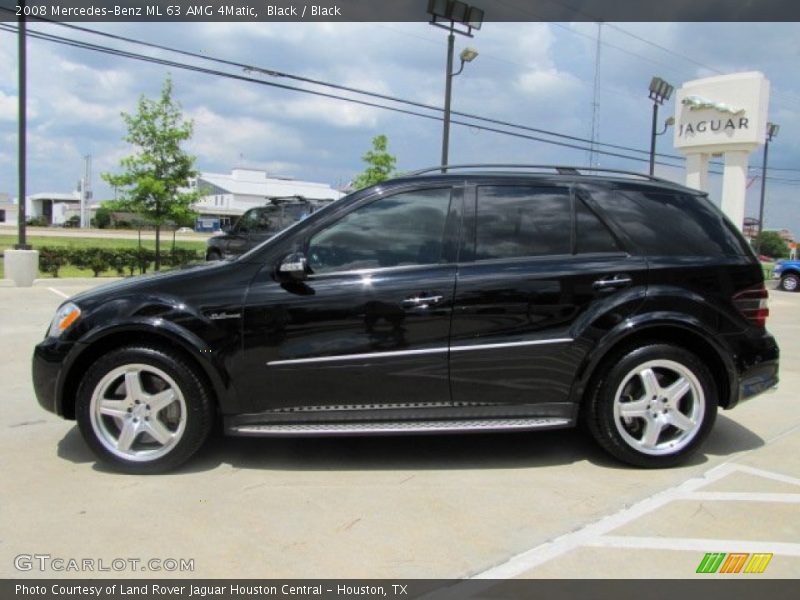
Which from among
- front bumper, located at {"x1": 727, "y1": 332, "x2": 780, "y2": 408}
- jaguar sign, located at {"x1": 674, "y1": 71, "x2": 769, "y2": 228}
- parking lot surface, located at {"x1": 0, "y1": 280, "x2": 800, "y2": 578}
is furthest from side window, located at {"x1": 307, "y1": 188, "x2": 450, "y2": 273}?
jaguar sign, located at {"x1": 674, "y1": 71, "x2": 769, "y2": 228}

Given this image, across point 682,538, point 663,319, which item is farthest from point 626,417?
point 682,538

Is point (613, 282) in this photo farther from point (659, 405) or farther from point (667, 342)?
point (659, 405)

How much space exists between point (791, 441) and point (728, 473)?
1.04 m

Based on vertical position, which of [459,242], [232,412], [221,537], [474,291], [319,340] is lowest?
[221,537]

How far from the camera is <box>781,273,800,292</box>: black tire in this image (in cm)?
2298

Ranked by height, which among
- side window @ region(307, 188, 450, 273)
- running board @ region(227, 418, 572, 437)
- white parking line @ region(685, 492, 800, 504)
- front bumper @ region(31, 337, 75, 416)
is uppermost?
side window @ region(307, 188, 450, 273)

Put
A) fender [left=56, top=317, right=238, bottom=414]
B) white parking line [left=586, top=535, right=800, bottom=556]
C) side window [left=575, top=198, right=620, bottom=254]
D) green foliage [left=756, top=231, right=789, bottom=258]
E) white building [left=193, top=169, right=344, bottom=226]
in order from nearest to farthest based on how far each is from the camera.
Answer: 1. white parking line [left=586, top=535, right=800, bottom=556]
2. fender [left=56, top=317, right=238, bottom=414]
3. side window [left=575, top=198, right=620, bottom=254]
4. green foliage [left=756, top=231, right=789, bottom=258]
5. white building [left=193, top=169, right=344, bottom=226]

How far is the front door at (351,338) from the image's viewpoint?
3.94m

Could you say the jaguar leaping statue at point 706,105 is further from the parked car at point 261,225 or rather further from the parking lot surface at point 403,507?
the parking lot surface at point 403,507

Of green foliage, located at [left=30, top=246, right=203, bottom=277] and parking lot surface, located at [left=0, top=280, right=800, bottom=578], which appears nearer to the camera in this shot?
parking lot surface, located at [left=0, top=280, right=800, bottom=578]

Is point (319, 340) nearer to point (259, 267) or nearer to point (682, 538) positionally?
point (259, 267)

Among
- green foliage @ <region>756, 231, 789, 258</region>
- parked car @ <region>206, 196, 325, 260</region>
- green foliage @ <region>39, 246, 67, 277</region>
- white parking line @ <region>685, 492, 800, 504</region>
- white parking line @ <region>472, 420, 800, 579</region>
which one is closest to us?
white parking line @ <region>472, 420, 800, 579</region>

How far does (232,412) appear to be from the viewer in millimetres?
3998

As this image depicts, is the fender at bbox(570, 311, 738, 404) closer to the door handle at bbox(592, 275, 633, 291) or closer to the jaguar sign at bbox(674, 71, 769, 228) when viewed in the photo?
the door handle at bbox(592, 275, 633, 291)
